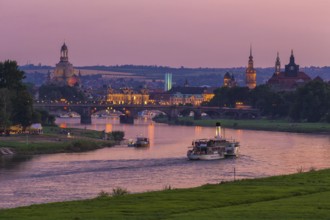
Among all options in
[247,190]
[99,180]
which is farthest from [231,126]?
[247,190]

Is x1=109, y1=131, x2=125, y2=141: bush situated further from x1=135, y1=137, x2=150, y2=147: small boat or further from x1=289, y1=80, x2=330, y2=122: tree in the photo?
x1=289, y1=80, x2=330, y2=122: tree

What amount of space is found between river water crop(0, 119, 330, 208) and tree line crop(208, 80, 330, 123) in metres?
54.3

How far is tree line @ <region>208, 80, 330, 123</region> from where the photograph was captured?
142250 millimetres

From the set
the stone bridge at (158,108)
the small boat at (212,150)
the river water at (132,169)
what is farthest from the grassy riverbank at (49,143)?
the stone bridge at (158,108)

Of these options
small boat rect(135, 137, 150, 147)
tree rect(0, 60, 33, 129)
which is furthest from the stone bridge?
small boat rect(135, 137, 150, 147)

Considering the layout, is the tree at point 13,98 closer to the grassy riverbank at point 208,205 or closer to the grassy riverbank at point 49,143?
the grassy riverbank at point 49,143

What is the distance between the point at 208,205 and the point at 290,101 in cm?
12788

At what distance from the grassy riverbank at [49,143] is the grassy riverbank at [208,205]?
131ft

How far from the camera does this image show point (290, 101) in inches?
6171

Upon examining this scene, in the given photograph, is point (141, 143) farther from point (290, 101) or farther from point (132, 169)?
point (290, 101)

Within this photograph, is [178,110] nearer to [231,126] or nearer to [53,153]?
[231,126]

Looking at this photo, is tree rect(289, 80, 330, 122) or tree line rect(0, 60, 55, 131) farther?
tree rect(289, 80, 330, 122)

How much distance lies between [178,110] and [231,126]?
37.3 metres

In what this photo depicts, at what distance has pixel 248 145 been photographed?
87.4 meters
